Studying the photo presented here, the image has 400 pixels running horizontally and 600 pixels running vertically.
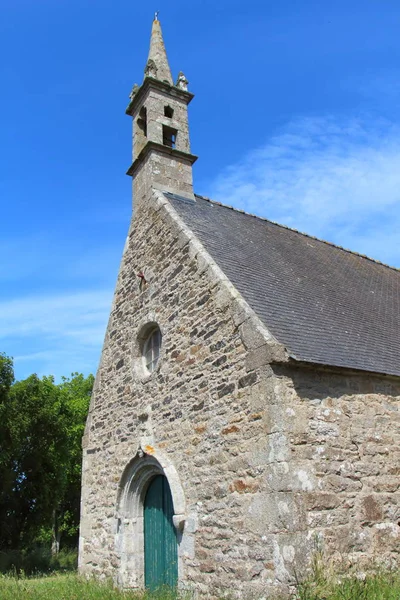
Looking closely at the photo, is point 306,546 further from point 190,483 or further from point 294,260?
point 294,260

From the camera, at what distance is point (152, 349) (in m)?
9.30

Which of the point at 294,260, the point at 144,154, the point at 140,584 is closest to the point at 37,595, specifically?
the point at 140,584

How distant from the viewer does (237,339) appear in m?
6.68

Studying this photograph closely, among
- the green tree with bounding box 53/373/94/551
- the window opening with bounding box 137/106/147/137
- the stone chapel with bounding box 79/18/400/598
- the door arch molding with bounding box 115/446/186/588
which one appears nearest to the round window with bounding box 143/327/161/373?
the stone chapel with bounding box 79/18/400/598

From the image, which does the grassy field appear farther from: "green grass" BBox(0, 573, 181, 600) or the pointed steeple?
the pointed steeple

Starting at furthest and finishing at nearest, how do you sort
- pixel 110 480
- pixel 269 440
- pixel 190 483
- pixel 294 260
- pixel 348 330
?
pixel 294 260
pixel 110 480
pixel 348 330
pixel 190 483
pixel 269 440

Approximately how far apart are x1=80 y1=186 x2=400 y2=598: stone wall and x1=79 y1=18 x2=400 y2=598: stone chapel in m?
0.02

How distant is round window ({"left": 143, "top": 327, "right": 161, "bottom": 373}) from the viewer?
909 cm

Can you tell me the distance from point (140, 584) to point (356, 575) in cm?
415

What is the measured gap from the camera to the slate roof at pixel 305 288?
697cm

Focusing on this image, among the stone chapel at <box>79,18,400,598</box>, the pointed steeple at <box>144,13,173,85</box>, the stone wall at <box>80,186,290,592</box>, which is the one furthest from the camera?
the pointed steeple at <box>144,13,173,85</box>

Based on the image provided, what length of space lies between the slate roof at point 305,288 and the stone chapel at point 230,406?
0.04m

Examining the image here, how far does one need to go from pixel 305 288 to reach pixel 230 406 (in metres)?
3.07

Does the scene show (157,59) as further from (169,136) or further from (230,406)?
(230,406)
